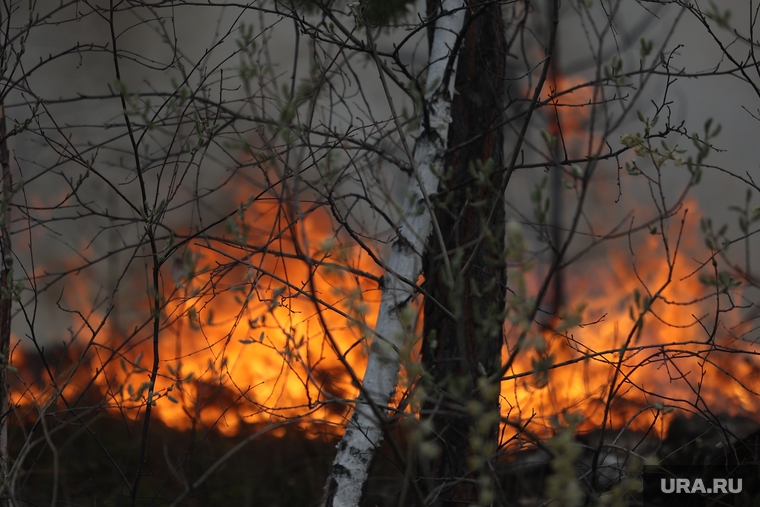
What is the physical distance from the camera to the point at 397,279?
2334mm

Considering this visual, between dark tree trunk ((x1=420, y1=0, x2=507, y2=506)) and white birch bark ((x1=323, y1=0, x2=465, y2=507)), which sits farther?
dark tree trunk ((x1=420, y1=0, x2=507, y2=506))

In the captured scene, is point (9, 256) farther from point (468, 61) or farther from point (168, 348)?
point (168, 348)

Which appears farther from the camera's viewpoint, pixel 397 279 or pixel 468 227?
pixel 468 227

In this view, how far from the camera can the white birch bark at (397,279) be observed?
2549 millimetres

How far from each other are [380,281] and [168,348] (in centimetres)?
350

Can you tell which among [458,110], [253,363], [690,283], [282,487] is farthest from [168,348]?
[690,283]

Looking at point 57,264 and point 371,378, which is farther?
point 57,264

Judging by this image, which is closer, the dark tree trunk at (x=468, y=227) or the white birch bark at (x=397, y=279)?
the white birch bark at (x=397, y=279)

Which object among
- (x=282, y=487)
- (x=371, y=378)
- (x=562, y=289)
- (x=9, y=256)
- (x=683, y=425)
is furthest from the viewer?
(x=562, y=289)

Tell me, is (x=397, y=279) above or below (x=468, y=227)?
below

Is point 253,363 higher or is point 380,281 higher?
point 253,363

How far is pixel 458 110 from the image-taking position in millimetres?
3330

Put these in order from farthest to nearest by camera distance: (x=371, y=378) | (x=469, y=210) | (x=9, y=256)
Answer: (x=469, y=210) → (x=371, y=378) → (x=9, y=256)

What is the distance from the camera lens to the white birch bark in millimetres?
2549
